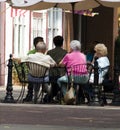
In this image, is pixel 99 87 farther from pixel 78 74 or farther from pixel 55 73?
pixel 55 73

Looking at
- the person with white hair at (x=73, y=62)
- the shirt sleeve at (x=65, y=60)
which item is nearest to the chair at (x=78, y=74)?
the person with white hair at (x=73, y=62)

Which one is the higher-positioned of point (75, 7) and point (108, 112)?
point (75, 7)

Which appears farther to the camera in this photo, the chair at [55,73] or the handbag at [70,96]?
the chair at [55,73]

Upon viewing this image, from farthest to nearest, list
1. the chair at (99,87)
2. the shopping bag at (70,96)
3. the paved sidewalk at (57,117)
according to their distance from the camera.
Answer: the chair at (99,87), the shopping bag at (70,96), the paved sidewalk at (57,117)

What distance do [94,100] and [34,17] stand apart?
14.0 meters

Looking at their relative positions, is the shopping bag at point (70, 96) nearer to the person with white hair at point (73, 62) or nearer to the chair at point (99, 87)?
the person with white hair at point (73, 62)

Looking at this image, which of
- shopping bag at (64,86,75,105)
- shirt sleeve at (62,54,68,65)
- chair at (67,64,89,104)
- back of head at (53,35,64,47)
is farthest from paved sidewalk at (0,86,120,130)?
back of head at (53,35,64,47)

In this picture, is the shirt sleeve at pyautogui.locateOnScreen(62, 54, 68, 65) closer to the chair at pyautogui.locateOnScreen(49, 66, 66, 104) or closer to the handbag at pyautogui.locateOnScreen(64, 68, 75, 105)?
the chair at pyautogui.locateOnScreen(49, 66, 66, 104)

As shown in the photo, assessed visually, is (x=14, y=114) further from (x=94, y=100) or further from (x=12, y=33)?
(x=12, y=33)

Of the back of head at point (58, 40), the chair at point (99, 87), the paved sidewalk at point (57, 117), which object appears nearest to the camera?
the paved sidewalk at point (57, 117)

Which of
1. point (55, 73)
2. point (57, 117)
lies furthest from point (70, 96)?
point (57, 117)

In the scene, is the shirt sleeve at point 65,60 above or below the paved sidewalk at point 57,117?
above

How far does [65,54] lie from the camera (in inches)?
588

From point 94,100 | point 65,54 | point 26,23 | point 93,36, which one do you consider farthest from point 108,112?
point 26,23
